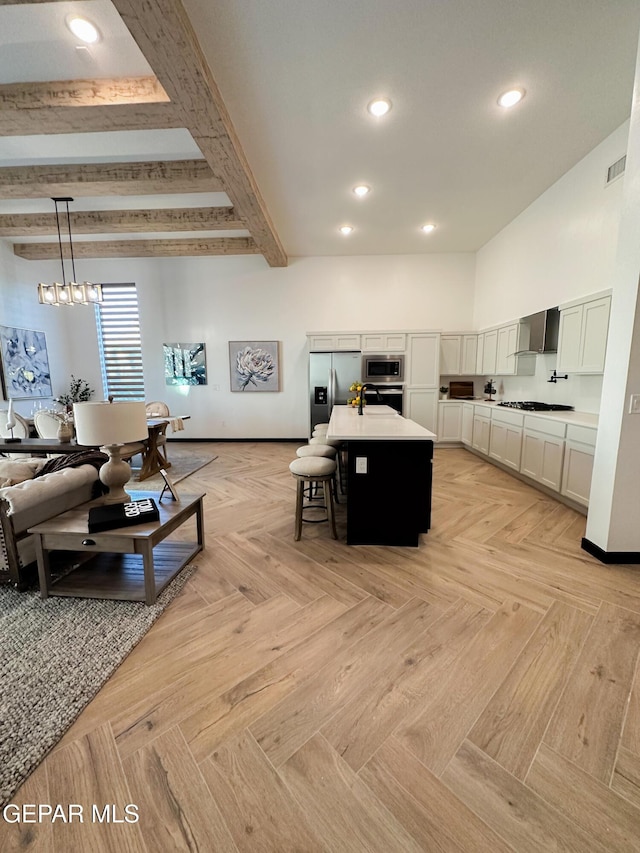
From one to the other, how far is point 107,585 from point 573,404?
4.72 metres

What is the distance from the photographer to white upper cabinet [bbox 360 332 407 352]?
5.54 m

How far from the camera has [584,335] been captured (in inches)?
129

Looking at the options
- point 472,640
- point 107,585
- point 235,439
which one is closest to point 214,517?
point 107,585

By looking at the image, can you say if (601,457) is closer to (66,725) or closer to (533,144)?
(533,144)

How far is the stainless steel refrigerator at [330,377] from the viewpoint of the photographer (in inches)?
218

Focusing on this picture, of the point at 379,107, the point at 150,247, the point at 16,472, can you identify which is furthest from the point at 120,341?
the point at 379,107

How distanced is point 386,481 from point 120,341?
6226 millimetres

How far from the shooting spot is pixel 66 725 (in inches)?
48.3

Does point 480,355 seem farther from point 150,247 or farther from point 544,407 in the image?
point 150,247

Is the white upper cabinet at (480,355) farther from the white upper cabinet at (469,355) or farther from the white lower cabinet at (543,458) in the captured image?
the white lower cabinet at (543,458)

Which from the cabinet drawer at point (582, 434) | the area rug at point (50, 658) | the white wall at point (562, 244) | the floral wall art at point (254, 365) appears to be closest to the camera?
the area rug at point (50, 658)

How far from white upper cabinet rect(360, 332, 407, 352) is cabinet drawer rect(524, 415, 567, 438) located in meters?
2.40

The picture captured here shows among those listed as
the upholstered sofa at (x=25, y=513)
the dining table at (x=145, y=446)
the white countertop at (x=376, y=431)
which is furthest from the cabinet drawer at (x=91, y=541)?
the dining table at (x=145, y=446)

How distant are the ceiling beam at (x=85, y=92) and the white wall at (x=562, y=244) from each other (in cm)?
394
